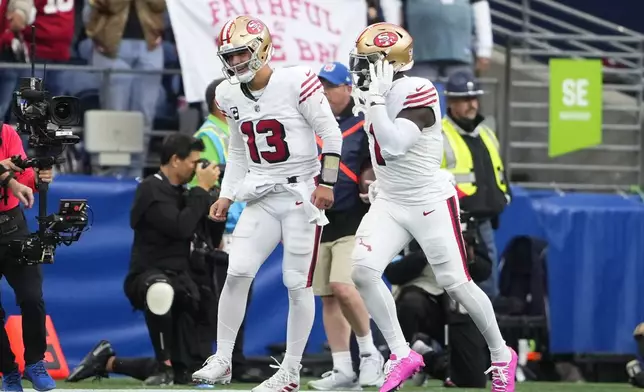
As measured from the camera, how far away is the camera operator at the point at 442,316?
933 centimetres

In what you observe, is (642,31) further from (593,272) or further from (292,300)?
(292,300)

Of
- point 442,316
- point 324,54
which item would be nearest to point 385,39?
point 442,316

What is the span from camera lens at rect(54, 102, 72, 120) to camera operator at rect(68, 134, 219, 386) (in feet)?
5.15

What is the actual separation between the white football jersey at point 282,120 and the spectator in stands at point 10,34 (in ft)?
9.39

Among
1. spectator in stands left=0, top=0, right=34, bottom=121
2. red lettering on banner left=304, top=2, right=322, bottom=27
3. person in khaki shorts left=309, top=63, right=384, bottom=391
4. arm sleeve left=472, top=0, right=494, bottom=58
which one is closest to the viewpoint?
person in khaki shorts left=309, top=63, right=384, bottom=391

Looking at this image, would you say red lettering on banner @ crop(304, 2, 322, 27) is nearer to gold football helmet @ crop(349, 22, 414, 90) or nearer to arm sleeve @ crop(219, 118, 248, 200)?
arm sleeve @ crop(219, 118, 248, 200)

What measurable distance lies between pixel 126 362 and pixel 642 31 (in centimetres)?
772

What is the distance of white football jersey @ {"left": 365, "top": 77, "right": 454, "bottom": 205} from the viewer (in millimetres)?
7820

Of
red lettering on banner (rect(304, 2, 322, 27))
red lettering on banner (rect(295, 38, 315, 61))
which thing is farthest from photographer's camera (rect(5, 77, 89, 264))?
red lettering on banner (rect(304, 2, 322, 27))

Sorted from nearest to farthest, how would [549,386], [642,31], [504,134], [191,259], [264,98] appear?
[264,98] < [191,259] < [549,386] < [504,134] < [642,31]

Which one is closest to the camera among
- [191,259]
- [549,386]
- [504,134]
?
[191,259]

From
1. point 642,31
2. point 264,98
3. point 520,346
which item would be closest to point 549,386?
point 520,346

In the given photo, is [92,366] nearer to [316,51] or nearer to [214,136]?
[214,136]

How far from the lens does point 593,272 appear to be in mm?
11703
